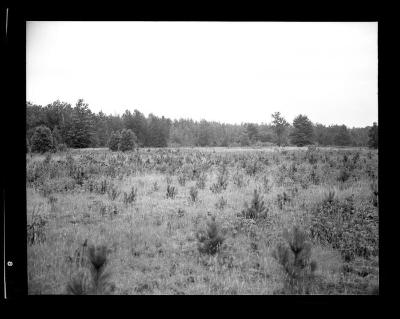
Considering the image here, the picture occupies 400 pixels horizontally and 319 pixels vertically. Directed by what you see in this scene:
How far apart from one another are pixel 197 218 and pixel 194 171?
200 centimetres

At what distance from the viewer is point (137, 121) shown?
5.99m

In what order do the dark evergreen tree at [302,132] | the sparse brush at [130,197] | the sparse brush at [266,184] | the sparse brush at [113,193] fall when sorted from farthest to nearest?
the sparse brush at [266,184], the dark evergreen tree at [302,132], the sparse brush at [113,193], the sparse brush at [130,197]

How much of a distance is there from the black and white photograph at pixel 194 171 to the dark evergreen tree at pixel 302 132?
43 mm

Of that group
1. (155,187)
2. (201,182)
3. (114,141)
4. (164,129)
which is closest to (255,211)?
(201,182)

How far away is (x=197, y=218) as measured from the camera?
17.6 feet

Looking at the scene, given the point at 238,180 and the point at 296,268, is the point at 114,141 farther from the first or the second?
the point at 296,268

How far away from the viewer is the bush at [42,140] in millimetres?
5676

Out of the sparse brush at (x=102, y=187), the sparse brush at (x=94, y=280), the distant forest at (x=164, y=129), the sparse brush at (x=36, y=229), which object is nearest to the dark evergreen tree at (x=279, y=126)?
the distant forest at (x=164, y=129)

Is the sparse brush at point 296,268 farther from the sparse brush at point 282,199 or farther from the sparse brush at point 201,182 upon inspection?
the sparse brush at point 201,182

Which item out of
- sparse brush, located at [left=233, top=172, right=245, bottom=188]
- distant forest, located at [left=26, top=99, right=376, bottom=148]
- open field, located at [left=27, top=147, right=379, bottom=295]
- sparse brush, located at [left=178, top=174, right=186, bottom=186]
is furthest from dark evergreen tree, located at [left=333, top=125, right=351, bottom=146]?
sparse brush, located at [left=178, top=174, right=186, bottom=186]

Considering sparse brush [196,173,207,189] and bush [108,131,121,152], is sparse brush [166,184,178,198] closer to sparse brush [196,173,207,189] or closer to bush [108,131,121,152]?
sparse brush [196,173,207,189]

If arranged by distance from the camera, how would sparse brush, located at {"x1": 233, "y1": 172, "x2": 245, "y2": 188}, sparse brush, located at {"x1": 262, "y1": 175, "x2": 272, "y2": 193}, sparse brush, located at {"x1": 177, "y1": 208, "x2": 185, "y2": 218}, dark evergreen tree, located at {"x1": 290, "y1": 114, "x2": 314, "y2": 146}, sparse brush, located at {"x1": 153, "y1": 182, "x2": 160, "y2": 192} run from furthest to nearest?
sparse brush, located at {"x1": 233, "y1": 172, "x2": 245, "y2": 188} → sparse brush, located at {"x1": 153, "y1": 182, "x2": 160, "y2": 192} → sparse brush, located at {"x1": 262, "y1": 175, "x2": 272, "y2": 193} → dark evergreen tree, located at {"x1": 290, "y1": 114, "x2": 314, "y2": 146} → sparse brush, located at {"x1": 177, "y1": 208, "x2": 185, "y2": 218}

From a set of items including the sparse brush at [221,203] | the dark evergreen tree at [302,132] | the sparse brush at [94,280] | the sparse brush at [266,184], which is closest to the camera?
the sparse brush at [94,280]

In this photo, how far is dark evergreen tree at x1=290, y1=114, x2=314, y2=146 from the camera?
627 cm
